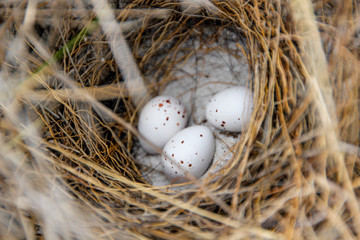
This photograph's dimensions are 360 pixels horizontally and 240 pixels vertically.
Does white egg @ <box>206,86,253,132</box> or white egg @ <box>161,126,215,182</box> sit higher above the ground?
white egg @ <box>206,86,253,132</box>

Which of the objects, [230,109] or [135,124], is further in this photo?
[135,124]

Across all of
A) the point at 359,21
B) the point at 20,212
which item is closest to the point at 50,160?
the point at 20,212

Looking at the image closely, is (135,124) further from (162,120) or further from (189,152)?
(189,152)

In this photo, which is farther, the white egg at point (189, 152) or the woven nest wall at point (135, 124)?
the white egg at point (189, 152)

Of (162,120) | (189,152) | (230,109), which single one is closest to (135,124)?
(162,120)

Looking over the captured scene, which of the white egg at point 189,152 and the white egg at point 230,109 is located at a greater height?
the white egg at point 230,109
